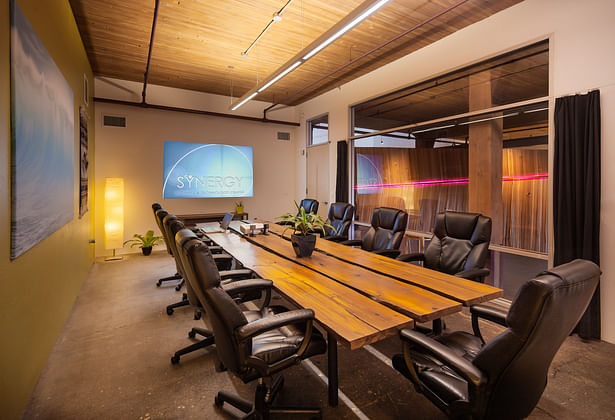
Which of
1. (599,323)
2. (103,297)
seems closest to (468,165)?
(599,323)

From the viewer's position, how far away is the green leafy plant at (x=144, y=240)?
5.84m

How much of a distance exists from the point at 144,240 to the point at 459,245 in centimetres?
537

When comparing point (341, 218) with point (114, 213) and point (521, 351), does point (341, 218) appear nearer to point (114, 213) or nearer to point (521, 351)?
point (521, 351)

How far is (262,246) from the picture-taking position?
126 inches

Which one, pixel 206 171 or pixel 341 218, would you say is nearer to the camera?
pixel 341 218

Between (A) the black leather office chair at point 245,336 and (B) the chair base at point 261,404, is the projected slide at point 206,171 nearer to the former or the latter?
(B) the chair base at point 261,404

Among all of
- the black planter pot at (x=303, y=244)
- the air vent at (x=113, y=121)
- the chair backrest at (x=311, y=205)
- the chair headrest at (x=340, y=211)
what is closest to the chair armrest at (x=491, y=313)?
the black planter pot at (x=303, y=244)

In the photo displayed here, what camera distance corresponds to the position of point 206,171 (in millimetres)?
6445

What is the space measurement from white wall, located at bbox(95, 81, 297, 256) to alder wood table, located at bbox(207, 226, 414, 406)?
169 inches

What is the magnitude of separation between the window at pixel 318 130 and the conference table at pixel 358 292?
4164 mm

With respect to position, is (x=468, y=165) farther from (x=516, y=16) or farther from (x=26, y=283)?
(x=26, y=283)

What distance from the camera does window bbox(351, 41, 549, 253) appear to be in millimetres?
3207

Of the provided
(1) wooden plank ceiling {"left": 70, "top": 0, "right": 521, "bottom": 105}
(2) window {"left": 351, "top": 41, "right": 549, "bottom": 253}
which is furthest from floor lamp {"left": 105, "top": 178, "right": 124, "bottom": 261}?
(2) window {"left": 351, "top": 41, "right": 549, "bottom": 253}

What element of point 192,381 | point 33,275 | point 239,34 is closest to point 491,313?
point 192,381
